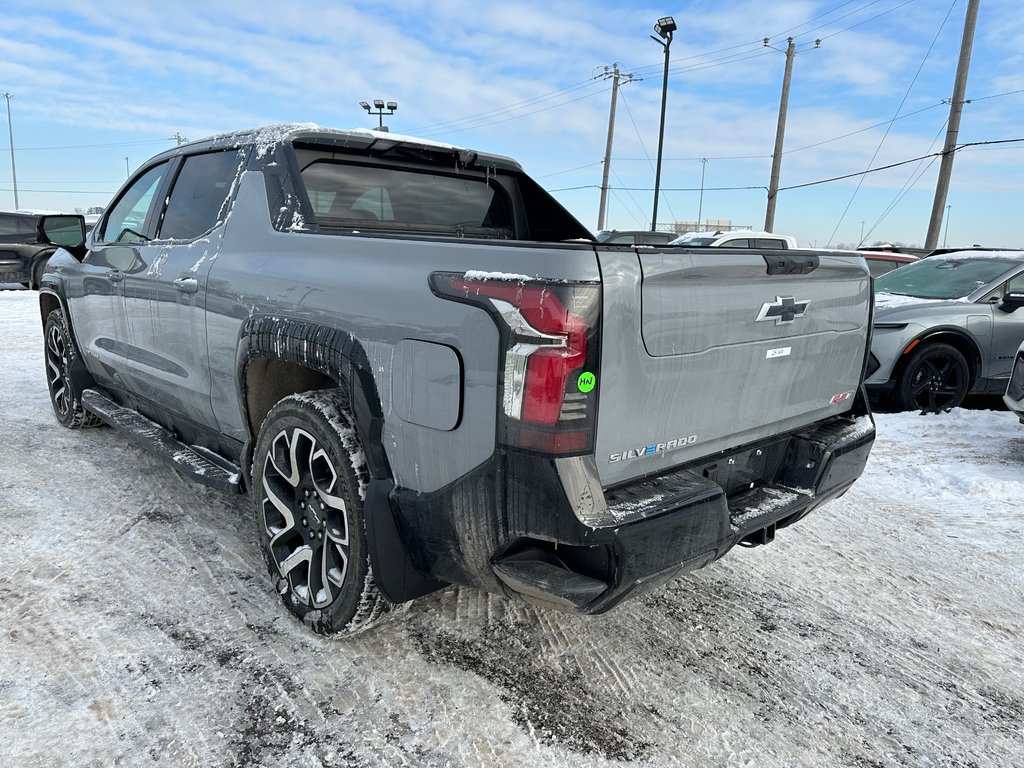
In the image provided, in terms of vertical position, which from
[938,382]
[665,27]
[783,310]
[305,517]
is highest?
[665,27]

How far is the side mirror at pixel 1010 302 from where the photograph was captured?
6591 millimetres

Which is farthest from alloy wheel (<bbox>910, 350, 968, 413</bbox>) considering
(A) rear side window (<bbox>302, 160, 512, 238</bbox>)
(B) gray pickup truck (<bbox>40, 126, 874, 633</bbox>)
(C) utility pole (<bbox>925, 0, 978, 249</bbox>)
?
(C) utility pole (<bbox>925, 0, 978, 249</bbox>)

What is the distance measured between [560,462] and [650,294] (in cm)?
55

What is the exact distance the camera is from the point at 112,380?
4.52m

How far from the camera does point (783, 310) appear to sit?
253 centimetres

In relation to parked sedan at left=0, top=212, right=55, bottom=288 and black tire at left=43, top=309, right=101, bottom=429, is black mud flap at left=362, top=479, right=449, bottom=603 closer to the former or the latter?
black tire at left=43, top=309, right=101, bottom=429

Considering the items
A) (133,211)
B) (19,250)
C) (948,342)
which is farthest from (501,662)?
(19,250)

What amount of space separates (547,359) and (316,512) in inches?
48.6

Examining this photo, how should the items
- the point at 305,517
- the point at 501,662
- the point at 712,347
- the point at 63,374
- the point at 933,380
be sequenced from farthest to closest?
the point at 933,380, the point at 63,374, the point at 305,517, the point at 501,662, the point at 712,347

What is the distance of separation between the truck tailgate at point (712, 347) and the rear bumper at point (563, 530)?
0.13 metres

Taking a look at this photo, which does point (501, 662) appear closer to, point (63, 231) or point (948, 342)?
point (63, 231)

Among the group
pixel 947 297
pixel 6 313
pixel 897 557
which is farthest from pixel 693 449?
pixel 6 313

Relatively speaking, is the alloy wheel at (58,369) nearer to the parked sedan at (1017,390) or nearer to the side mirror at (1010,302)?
the parked sedan at (1017,390)

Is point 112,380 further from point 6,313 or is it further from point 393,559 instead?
point 6,313
